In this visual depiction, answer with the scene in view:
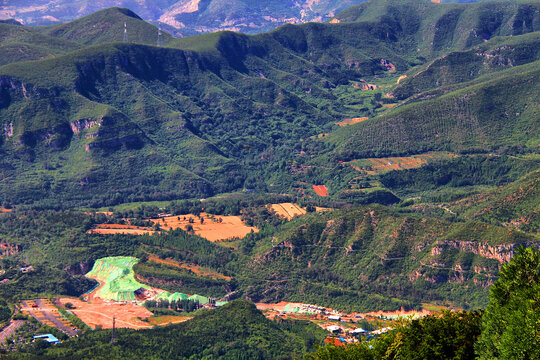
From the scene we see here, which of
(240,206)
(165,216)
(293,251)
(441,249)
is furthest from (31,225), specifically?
(441,249)

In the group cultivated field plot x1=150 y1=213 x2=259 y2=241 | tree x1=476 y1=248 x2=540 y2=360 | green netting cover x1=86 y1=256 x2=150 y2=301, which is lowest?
green netting cover x1=86 y1=256 x2=150 y2=301

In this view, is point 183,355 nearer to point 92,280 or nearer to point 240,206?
point 92,280

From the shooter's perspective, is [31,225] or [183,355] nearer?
[183,355]

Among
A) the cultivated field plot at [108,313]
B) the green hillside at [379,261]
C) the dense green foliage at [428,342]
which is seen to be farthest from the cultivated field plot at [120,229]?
the dense green foliage at [428,342]

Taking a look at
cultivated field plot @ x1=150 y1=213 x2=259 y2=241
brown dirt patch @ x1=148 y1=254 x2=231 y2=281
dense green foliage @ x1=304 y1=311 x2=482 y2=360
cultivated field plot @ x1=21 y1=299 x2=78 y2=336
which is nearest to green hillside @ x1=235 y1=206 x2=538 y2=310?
brown dirt patch @ x1=148 y1=254 x2=231 y2=281

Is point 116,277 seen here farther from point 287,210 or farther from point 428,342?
point 428,342

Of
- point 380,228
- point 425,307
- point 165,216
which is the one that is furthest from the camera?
point 165,216

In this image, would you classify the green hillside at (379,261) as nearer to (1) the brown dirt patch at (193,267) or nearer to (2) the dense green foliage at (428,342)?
(1) the brown dirt patch at (193,267)

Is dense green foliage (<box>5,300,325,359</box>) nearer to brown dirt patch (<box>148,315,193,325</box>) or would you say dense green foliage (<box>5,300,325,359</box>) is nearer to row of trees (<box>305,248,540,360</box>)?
brown dirt patch (<box>148,315,193,325</box>)
